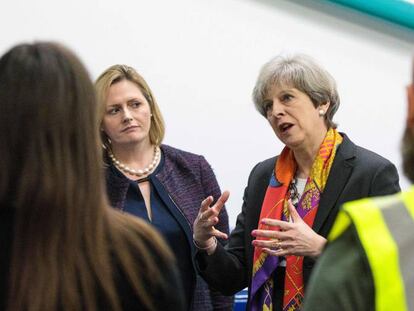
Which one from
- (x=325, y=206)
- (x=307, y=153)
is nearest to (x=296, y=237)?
(x=325, y=206)

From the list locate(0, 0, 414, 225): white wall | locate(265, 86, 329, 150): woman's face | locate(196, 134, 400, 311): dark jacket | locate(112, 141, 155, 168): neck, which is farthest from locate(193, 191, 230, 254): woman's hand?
locate(0, 0, 414, 225): white wall

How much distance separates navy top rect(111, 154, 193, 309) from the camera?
84.7 inches

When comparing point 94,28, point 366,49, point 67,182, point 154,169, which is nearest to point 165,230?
point 154,169

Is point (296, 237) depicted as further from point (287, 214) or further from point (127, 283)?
point (127, 283)

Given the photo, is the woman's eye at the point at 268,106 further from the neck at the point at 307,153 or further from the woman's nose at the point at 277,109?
the neck at the point at 307,153

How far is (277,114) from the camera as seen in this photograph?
2.11 meters

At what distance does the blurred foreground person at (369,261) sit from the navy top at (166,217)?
4.20 feet

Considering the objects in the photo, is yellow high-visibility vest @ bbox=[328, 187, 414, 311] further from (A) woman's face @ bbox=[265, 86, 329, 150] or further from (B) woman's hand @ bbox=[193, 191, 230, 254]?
(A) woman's face @ bbox=[265, 86, 329, 150]

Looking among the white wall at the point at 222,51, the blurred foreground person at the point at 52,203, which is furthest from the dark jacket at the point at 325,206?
the blurred foreground person at the point at 52,203

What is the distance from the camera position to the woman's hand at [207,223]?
6.16 ft

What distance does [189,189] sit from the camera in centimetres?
228

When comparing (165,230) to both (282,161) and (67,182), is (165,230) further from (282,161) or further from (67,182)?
(67,182)

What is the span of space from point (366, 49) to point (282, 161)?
53.8 inches

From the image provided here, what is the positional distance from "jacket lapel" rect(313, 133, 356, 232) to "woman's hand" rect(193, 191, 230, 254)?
0.25 meters
